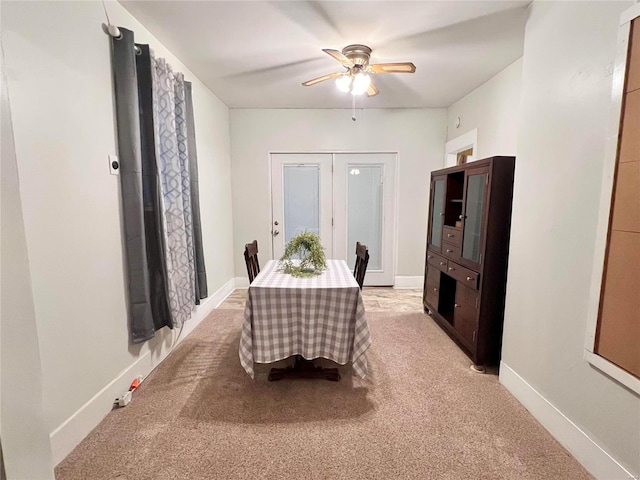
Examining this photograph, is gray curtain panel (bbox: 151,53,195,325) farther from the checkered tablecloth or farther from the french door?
the french door

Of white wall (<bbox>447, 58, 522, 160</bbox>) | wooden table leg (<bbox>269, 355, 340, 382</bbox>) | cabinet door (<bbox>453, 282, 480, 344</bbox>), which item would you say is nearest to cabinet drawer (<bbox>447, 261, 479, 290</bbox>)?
cabinet door (<bbox>453, 282, 480, 344</bbox>)

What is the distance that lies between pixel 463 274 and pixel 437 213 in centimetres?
92

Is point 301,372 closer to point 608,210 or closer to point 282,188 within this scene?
point 608,210

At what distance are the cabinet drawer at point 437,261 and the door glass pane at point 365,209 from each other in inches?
45.6

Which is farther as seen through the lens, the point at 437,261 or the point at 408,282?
the point at 408,282

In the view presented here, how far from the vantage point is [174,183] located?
2396 millimetres

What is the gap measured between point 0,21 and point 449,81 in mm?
3436

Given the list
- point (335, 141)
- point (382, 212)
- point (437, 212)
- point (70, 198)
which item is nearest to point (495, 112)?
point (437, 212)

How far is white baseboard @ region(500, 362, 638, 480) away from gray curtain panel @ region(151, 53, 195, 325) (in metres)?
2.45

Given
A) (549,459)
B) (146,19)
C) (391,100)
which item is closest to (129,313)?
(146,19)

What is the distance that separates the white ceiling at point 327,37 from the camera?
2.02m

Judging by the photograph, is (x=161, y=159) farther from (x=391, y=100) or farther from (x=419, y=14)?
(x=391, y=100)

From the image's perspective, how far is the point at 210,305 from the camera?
3.56 metres

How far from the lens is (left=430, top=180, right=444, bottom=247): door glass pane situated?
10.5 ft
